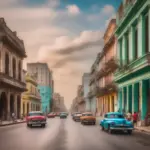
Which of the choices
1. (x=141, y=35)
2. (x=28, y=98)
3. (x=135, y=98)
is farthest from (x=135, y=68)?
(x=28, y=98)

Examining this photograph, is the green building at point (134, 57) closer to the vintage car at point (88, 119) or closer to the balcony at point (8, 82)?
the vintage car at point (88, 119)

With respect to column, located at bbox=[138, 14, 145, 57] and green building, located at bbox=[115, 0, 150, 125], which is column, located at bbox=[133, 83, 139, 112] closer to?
green building, located at bbox=[115, 0, 150, 125]

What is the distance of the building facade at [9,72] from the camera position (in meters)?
45.7

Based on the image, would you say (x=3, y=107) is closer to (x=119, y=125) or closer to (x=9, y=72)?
(x=9, y=72)

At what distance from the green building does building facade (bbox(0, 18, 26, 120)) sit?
1453 cm

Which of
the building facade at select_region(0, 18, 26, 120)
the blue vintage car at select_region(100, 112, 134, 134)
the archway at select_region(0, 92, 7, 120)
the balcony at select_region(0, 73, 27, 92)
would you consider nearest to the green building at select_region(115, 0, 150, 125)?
the blue vintage car at select_region(100, 112, 134, 134)

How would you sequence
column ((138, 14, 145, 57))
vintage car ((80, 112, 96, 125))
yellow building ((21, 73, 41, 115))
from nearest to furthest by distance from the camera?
column ((138, 14, 145, 57)) < vintage car ((80, 112, 96, 125)) < yellow building ((21, 73, 41, 115))

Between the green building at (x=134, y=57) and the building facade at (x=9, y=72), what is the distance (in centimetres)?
1453

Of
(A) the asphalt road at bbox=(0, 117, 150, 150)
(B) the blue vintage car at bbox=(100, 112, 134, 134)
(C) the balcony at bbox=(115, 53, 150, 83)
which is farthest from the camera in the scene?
(C) the balcony at bbox=(115, 53, 150, 83)

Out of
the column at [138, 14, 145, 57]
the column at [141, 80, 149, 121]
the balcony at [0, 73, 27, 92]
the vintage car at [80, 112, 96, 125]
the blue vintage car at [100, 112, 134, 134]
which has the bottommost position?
the vintage car at [80, 112, 96, 125]

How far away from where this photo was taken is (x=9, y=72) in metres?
50.8

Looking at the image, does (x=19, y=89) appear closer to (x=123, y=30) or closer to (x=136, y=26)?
(x=123, y=30)

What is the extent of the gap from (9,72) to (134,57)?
20853mm

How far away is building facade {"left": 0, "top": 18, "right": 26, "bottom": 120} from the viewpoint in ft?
150
